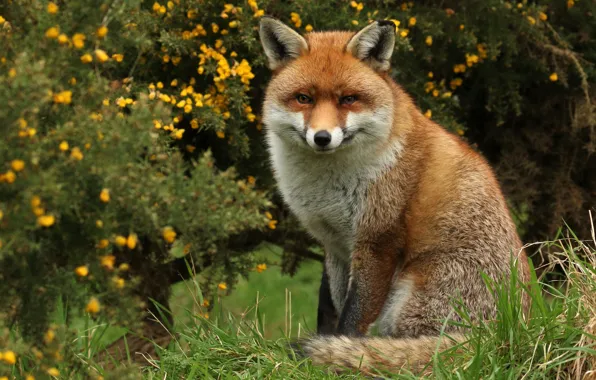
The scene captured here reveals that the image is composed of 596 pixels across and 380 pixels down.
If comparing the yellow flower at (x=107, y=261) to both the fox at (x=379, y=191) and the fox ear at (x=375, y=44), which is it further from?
the fox ear at (x=375, y=44)

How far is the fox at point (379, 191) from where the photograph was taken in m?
4.67

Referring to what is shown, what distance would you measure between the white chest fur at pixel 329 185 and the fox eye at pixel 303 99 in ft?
0.95

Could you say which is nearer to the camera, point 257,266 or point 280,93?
point 280,93

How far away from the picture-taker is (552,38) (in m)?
6.46

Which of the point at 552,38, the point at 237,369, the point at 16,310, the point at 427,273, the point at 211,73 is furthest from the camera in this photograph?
the point at 552,38

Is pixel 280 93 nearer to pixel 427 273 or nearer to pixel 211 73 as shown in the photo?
pixel 211 73

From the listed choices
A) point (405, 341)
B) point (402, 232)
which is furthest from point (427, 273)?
point (405, 341)

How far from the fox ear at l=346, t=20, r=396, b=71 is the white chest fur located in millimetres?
563

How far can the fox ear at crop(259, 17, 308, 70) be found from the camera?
482 centimetres

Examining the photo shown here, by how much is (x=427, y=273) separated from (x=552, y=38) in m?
2.74

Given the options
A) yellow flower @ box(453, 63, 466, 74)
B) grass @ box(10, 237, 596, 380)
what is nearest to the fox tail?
grass @ box(10, 237, 596, 380)

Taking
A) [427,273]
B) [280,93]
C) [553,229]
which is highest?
[280,93]

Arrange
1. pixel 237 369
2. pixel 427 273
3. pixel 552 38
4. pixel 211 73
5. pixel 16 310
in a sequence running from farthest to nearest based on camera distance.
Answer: pixel 552 38 → pixel 211 73 → pixel 427 273 → pixel 237 369 → pixel 16 310

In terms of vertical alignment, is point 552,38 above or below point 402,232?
above
